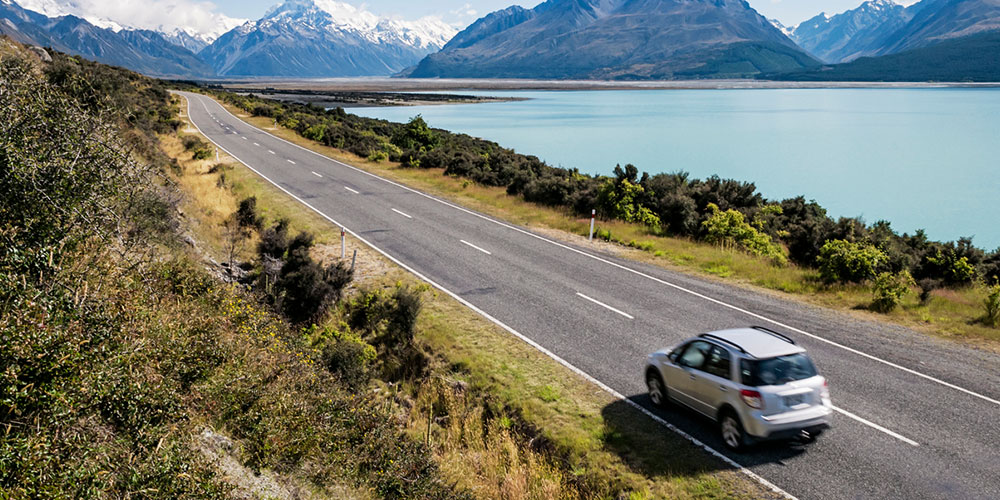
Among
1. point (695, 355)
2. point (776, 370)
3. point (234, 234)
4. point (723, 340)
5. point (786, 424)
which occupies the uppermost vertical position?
point (723, 340)

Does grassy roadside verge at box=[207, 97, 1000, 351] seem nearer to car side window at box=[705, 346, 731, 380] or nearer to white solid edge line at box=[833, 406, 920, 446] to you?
white solid edge line at box=[833, 406, 920, 446]

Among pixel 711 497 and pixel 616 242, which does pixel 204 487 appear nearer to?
pixel 711 497

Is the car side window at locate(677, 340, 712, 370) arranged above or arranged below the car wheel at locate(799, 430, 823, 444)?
above

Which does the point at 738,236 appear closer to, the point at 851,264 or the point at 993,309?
the point at 851,264

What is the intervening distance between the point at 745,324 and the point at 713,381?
5.39 meters

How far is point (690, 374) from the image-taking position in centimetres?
945

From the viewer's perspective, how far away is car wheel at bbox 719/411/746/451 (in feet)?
27.9

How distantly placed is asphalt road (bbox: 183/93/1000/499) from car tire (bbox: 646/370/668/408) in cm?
22

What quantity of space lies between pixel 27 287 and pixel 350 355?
710 centimetres

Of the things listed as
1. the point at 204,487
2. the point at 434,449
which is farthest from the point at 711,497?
the point at 204,487

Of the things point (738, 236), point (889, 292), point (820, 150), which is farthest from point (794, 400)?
point (820, 150)

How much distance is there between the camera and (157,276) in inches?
424

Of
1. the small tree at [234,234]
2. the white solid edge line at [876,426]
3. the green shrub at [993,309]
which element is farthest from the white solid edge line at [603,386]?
the green shrub at [993,309]

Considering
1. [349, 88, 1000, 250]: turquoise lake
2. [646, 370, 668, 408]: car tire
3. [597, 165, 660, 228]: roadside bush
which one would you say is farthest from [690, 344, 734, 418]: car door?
[349, 88, 1000, 250]: turquoise lake
